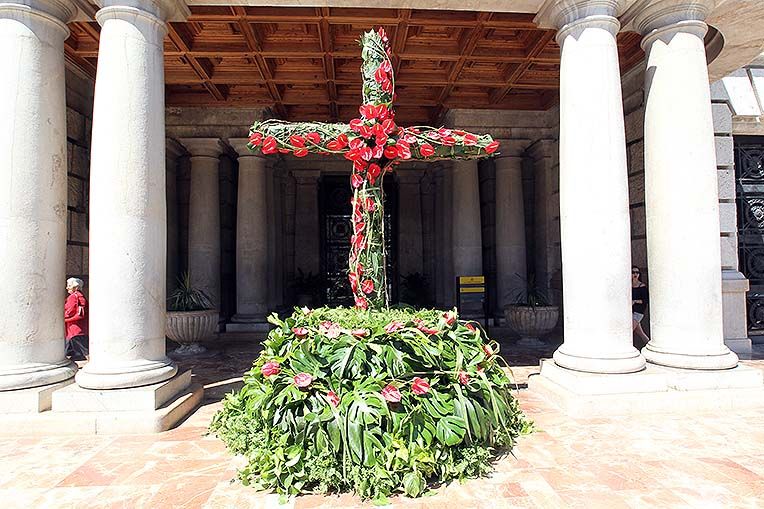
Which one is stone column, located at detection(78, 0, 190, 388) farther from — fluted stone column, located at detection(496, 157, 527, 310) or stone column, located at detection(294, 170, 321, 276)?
stone column, located at detection(294, 170, 321, 276)

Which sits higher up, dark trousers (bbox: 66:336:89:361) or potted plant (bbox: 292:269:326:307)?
potted plant (bbox: 292:269:326:307)

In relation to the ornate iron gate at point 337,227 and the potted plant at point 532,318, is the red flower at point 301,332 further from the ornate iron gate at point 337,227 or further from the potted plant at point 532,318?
the ornate iron gate at point 337,227

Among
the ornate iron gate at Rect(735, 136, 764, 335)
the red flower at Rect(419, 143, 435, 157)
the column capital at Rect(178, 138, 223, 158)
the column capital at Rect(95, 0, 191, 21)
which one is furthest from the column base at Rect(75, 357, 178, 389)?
the ornate iron gate at Rect(735, 136, 764, 335)

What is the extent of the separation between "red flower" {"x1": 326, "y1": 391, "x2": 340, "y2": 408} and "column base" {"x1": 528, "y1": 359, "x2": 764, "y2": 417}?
8.68 ft

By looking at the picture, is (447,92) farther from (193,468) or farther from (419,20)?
(193,468)

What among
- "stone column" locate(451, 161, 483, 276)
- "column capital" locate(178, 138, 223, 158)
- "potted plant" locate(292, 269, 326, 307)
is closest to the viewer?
"column capital" locate(178, 138, 223, 158)

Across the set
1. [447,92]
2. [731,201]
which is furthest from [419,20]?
[731,201]

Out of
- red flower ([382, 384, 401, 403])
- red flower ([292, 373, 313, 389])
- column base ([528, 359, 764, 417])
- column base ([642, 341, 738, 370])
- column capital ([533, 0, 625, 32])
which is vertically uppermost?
column capital ([533, 0, 625, 32])

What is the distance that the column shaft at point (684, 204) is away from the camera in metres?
5.13

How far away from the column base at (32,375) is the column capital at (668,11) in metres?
7.62

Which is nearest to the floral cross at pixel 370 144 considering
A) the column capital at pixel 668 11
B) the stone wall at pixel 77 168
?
the column capital at pixel 668 11

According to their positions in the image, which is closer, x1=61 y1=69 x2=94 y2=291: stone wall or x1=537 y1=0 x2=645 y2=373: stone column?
x1=537 y1=0 x2=645 y2=373: stone column

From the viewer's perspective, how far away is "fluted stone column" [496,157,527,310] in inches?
434

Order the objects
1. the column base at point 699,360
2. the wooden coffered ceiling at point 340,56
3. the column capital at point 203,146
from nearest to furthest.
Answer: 1. the column base at point 699,360
2. the wooden coffered ceiling at point 340,56
3. the column capital at point 203,146
